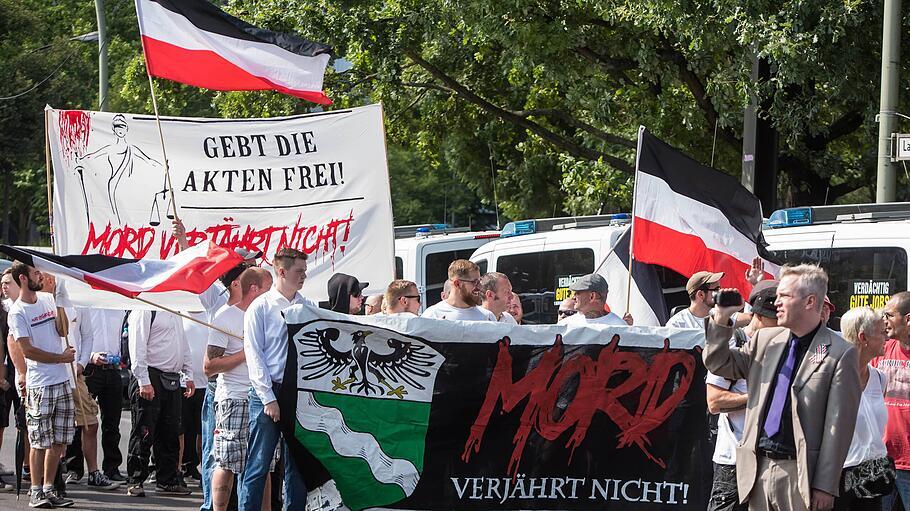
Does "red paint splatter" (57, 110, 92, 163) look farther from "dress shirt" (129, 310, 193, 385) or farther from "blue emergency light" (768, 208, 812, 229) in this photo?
"blue emergency light" (768, 208, 812, 229)

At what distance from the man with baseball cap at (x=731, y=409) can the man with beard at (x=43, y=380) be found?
5127mm

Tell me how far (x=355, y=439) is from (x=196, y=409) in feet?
13.5

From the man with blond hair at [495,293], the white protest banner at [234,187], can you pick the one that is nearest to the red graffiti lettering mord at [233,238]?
the white protest banner at [234,187]

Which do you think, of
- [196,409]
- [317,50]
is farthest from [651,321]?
[196,409]

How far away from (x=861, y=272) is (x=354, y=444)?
14.8 feet

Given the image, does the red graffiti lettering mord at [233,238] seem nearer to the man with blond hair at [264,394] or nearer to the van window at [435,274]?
the man with blond hair at [264,394]

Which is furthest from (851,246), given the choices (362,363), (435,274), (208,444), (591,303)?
(435,274)

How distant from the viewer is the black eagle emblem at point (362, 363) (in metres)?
7.29

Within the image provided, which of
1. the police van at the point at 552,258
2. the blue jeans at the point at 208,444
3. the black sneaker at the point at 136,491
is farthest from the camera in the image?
the police van at the point at 552,258

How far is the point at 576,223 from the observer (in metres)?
12.9

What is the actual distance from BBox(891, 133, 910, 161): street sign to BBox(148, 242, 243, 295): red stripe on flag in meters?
6.25

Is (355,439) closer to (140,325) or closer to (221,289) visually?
(221,289)

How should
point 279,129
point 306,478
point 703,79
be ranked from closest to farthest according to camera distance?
point 306,478 < point 279,129 < point 703,79

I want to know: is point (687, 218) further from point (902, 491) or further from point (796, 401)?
point (796, 401)
